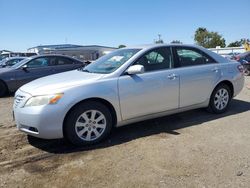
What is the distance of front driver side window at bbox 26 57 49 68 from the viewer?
33.6 ft

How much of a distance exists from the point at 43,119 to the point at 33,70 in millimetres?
6522

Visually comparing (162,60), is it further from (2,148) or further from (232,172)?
(2,148)

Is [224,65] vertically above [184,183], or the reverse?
[224,65]

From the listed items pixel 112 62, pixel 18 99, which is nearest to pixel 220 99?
pixel 112 62

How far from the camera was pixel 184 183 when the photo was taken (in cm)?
→ 324

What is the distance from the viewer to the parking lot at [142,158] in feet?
11.0

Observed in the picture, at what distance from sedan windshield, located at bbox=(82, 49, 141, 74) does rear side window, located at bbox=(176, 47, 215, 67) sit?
0.91m

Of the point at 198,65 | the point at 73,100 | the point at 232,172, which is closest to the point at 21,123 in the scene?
the point at 73,100

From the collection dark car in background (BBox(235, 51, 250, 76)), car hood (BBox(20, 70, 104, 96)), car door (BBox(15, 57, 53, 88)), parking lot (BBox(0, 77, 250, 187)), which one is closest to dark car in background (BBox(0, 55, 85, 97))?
car door (BBox(15, 57, 53, 88))

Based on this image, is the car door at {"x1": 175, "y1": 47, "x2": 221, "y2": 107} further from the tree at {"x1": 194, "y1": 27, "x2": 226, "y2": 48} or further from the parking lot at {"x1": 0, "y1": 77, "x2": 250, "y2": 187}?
the tree at {"x1": 194, "y1": 27, "x2": 226, "y2": 48}

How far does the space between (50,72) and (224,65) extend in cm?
657

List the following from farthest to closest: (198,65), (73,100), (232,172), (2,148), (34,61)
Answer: (34,61) → (198,65) → (2,148) → (73,100) → (232,172)

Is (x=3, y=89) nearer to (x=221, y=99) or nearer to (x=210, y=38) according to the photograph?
(x=221, y=99)

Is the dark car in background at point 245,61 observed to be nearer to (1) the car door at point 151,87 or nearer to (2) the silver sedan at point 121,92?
(2) the silver sedan at point 121,92
